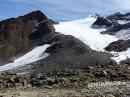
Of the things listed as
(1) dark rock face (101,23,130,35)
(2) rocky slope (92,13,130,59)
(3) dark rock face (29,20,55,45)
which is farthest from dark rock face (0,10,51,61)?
(2) rocky slope (92,13,130,59)

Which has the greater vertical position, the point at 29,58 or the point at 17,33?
the point at 17,33

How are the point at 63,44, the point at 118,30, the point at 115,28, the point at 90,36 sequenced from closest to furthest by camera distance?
the point at 63,44
the point at 90,36
the point at 118,30
the point at 115,28

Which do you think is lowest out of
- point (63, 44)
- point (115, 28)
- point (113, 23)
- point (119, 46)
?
point (119, 46)

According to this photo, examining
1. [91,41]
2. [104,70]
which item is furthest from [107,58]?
[91,41]

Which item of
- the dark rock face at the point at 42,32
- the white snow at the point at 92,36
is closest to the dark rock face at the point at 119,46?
the white snow at the point at 92,36

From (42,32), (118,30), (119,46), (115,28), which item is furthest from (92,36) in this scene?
(119,46)

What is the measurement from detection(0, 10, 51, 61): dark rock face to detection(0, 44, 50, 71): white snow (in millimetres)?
4619

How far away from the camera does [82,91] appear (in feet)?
205

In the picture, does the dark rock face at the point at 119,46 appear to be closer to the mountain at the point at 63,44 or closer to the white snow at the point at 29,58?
the mountain at the point at 63,44

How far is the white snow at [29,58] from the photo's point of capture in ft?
353

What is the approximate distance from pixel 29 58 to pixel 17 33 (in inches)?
808

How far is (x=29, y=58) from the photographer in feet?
367

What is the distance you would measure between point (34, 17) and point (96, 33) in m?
19.3

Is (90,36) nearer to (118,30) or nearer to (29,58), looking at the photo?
(118,30)
